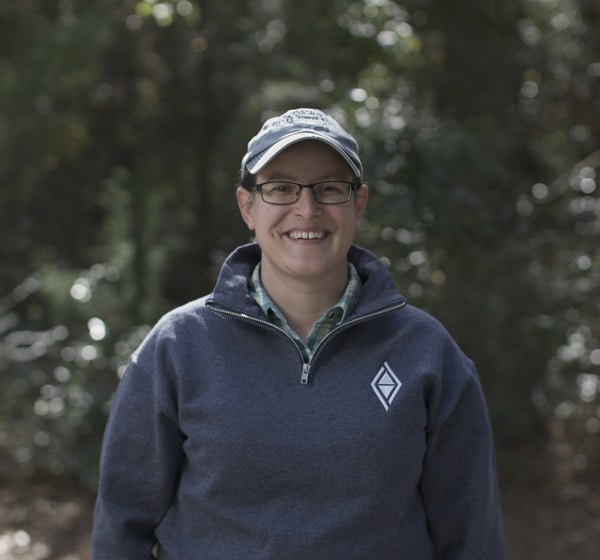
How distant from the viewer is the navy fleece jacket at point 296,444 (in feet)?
6.15

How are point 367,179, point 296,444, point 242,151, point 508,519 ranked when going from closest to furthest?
point 296,444 < point 367,179 < point 508,519 < point 242,151

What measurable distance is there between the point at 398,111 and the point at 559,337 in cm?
163

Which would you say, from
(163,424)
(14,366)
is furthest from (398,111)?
(14,366)

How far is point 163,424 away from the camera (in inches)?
78.5

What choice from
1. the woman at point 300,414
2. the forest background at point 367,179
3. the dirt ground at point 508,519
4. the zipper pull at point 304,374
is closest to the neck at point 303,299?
the woman at point 300,414

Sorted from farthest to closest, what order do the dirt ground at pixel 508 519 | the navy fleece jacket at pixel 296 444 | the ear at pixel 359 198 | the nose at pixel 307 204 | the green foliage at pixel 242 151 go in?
1. the dirt ground at pixel 508 519
2. the green foliage at pixel 242 151
3. the ear at pixel 359 198
4. the nose at pixel 307 204
5. the navy fleece jacket at pixel 296 444

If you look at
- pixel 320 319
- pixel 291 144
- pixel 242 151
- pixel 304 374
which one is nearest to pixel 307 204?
pixel 291 144

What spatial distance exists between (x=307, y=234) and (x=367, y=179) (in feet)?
6.77

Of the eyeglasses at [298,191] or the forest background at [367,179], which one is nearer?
the eyeglasses at [298,191]

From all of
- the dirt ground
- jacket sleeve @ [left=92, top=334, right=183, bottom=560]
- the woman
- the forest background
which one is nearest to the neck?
the woman

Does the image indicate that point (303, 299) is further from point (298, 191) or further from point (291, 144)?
point (291, 144)

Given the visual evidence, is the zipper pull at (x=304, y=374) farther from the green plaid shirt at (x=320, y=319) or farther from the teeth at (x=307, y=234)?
the teeth at (x=307, y=234)

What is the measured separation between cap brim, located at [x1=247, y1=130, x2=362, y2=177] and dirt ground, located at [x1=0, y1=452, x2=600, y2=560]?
3.54 m

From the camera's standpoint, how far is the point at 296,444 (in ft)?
6.15
